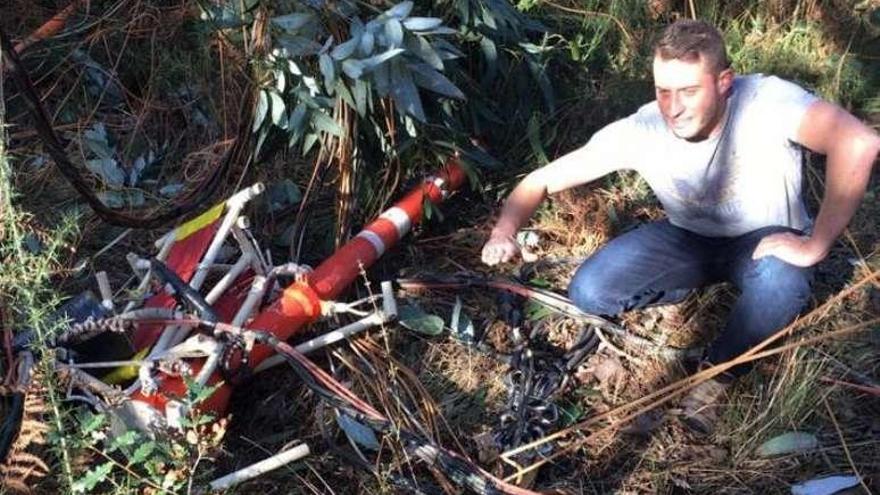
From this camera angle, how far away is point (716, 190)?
2779 millimetres

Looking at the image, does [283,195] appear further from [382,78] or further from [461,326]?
[461,326]

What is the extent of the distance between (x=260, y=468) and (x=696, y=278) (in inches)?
55.7

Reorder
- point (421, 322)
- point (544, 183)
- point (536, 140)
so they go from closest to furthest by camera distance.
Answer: point (544, 183) < point (421, 322) < point (536, 140)

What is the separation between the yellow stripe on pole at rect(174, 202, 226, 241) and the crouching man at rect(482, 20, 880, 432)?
89 centimetres

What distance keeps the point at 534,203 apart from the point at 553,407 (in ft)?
1.97

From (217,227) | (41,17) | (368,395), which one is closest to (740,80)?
(368,395)

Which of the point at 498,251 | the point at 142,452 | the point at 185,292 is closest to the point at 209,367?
the point at 185,292

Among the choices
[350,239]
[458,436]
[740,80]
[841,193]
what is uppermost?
[740,80]

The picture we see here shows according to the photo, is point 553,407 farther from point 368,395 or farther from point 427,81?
point 427,81

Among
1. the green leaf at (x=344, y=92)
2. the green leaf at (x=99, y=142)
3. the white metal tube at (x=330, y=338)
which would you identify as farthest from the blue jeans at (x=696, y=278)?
the green leaf at (x=99, y=142)

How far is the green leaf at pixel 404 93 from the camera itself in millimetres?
2996

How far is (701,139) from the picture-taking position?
2707 mm

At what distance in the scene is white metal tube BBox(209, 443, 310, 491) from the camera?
2.36m

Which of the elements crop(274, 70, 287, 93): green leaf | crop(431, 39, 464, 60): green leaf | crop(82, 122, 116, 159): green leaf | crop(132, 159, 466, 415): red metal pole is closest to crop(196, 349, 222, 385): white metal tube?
crop(132, 159, 466, 415): red metal pole
